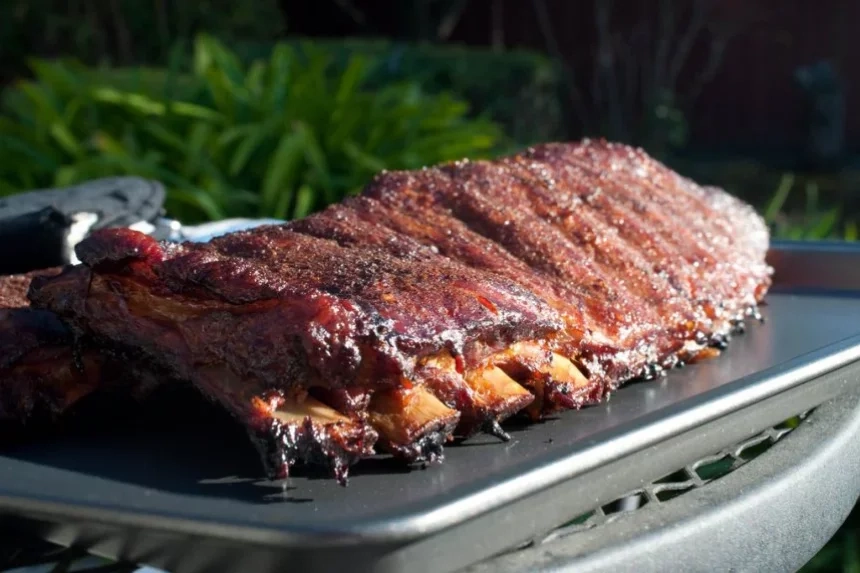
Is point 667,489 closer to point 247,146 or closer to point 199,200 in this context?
point 199,200

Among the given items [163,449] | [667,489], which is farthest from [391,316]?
[667,489]

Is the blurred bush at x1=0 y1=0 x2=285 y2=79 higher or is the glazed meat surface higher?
the glazed meat surface

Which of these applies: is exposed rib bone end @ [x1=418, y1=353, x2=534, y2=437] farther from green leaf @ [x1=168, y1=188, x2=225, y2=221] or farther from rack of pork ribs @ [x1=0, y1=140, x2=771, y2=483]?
green leaf @ [x1=168, y1=188, x2=225, y2=221]

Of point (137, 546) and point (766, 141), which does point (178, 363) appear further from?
point (766, 141)

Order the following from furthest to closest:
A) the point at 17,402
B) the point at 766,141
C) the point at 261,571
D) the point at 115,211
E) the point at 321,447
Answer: the point at 766,141
the point at 115,211
the point at 17,402
the point at 321,447
the point at 261,571

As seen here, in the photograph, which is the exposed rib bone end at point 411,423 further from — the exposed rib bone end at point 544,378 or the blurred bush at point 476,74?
the blurred bush at point 476,74

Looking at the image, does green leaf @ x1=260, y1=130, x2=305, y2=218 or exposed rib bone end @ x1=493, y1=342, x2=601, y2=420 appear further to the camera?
green leaf @ x1=260, y1=130, x2=305, y2=218

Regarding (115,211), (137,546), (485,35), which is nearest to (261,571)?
(137,546)

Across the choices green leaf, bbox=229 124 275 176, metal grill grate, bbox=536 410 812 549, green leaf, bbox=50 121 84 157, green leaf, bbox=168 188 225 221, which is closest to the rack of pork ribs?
metal grill grate, bbox=536 410 812 549
